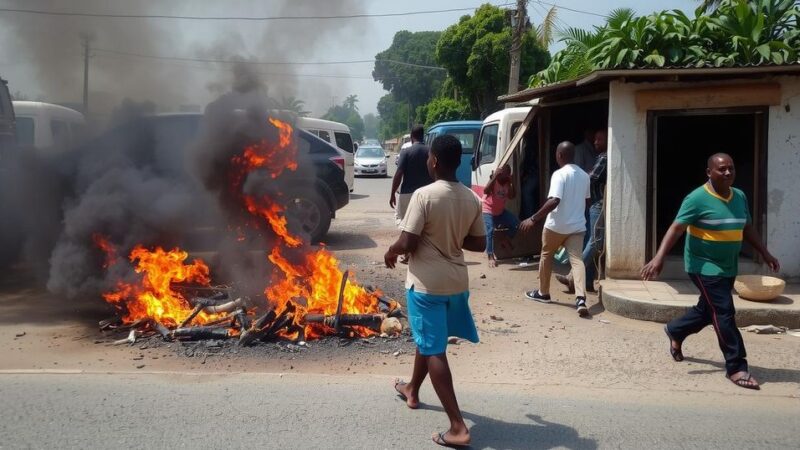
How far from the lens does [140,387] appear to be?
4469 mm

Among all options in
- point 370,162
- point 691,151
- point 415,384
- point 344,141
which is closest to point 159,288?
point 415,384

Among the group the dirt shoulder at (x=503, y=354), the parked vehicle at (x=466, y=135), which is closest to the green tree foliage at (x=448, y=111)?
the parked vehicle at (x=466, y=135)

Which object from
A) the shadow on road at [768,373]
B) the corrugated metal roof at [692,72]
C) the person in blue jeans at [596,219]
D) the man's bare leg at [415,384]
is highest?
the corrugated metal roof at [692,72]

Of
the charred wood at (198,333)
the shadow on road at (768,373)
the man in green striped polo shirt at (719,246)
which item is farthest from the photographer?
the charred wood at (198,333)

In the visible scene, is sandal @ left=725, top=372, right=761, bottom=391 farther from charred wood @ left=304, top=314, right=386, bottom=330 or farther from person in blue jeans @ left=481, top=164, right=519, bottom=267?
person in blue jeans @ left=481, top=164, right=519, bottom=267

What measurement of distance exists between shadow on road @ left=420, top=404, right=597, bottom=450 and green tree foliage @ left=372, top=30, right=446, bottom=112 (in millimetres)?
54323

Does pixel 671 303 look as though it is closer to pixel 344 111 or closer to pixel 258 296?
pixel 258 296

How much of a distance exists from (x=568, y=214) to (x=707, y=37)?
319 centimetres

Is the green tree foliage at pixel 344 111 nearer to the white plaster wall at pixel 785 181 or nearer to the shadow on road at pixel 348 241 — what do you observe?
the shadow on road at pixel 348 241

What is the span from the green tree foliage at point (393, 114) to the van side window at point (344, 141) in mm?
48088

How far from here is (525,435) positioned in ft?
12.4

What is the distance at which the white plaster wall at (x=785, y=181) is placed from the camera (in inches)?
271

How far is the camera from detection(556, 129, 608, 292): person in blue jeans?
286 inches

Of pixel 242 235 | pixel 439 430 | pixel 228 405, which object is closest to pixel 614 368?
pixel 439 430
